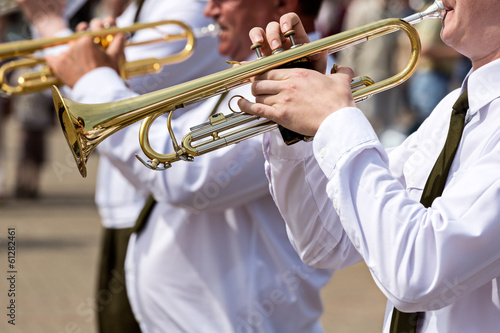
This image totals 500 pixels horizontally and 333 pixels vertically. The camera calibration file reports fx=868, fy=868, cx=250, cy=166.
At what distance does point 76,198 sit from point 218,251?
7226mm

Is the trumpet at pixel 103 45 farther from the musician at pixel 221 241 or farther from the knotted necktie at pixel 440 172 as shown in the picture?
the knotted necktie at pixel 440 172

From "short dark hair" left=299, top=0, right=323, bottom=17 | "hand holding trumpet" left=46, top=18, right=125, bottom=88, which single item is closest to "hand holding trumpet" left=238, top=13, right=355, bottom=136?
"short dark hair" left=299, top=0, right=323, bottom=17

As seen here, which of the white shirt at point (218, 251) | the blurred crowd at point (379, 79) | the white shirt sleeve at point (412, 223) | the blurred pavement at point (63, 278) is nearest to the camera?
the white shirt sleeve at point (412, 223)

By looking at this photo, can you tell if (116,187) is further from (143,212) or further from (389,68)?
(389,68)

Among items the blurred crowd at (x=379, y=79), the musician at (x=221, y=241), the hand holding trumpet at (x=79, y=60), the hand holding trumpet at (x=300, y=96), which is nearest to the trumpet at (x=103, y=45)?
the hand holding trumpet at (x=79, y=60)

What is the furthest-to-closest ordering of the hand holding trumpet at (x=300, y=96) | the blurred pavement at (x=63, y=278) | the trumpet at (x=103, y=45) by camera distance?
1. the blurred pavement at (x=63, y=278)
2. the trumpet at (x=103, y=45)
3. the hand holding trumpet at (x=300, y=96)

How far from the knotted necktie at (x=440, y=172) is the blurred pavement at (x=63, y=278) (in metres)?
2.24

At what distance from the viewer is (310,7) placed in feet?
9.68

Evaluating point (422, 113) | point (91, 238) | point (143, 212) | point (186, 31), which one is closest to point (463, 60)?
point (422, 113)

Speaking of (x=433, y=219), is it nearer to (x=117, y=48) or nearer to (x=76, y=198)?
(x=117, y=48)

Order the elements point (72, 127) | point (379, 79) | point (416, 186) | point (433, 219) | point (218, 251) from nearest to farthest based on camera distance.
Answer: point (433, 219) → point (416, 186) → point (72, 127) → point (218, 251) → point (379, 79)

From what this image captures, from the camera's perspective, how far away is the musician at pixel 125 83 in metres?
3.25

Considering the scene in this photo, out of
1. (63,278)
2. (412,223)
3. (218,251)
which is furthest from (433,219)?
(63,278)

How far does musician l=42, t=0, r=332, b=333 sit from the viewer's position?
9.04 feet
